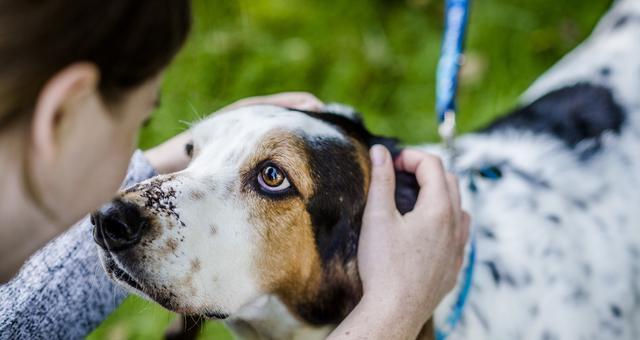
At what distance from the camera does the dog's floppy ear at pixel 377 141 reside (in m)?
2.49

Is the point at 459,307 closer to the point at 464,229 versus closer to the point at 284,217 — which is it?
the point at 464,229

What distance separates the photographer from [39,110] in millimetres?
→ 1438

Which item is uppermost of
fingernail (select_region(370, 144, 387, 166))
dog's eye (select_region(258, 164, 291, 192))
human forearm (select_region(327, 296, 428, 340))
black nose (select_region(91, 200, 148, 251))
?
black nose (select_region(91, 200, 148, 251))

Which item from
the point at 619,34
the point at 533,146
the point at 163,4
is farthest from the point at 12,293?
the point at 619,34

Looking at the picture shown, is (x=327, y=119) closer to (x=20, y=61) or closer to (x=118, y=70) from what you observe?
(x=118, y=70)

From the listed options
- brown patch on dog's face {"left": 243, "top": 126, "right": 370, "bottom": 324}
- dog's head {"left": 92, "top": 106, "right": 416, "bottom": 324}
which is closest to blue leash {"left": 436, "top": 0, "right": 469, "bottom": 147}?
dog's head {"left": 92, "top": 106, "right": 416, "bottom": 324}

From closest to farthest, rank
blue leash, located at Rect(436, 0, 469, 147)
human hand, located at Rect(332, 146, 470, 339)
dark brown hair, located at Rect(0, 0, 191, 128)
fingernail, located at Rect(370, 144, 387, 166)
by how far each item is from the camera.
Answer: dark brown hair, located at Rect(0, 0, 191, 128), human hand, located at Rect(332, 146, 470, 339), fingernail, located at Rect(370, 144, 387, 166), blue leash, located at Rect(436, 0, 469, 147)

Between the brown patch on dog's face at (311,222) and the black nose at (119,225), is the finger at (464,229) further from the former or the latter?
the black nose at (119,225)

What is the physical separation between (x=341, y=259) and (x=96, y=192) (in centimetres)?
92

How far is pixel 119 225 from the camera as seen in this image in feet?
6.75

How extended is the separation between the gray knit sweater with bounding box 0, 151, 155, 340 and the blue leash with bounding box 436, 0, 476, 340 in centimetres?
115

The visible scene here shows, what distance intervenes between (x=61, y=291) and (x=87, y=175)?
84 cm

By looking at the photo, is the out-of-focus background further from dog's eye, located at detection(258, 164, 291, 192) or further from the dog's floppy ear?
dog's eye, located at detection(258, 164, 291, 192)

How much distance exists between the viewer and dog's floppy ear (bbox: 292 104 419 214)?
2490 mm
